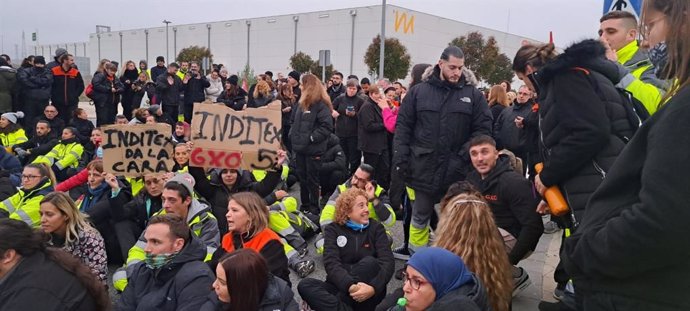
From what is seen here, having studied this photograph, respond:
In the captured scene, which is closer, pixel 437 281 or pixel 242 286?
pixel 437 281

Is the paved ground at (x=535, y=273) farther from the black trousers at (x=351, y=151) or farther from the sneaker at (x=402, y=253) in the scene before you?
the black trousers at (x=351, y=151)

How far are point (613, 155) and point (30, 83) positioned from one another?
38.5 feet

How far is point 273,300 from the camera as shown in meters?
3.25

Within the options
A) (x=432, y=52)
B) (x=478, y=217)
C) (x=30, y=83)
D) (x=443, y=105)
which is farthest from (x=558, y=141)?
(x=432, y=52)

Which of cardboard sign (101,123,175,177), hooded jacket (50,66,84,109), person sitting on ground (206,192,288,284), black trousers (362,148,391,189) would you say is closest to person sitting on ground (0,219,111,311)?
person sitting on ground (206,192,288,284)

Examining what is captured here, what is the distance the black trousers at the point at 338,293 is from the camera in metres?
4.16

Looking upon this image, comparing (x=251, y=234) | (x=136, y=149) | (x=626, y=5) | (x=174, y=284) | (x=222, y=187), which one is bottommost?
(x=174, y=284)

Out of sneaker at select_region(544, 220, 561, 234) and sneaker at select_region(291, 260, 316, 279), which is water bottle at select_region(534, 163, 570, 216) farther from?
sneaker at select_region(544, 220, 561, 234)

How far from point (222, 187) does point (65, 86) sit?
25.8 ft

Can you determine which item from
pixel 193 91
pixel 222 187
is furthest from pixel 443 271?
pixel 193 91

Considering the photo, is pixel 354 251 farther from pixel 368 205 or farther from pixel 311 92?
pixel 311 92

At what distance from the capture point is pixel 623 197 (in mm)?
1690

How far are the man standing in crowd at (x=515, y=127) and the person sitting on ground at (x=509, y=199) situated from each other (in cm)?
252

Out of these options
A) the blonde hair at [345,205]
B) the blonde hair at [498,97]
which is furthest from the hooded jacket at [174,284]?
the blonde hair at [498,97]
